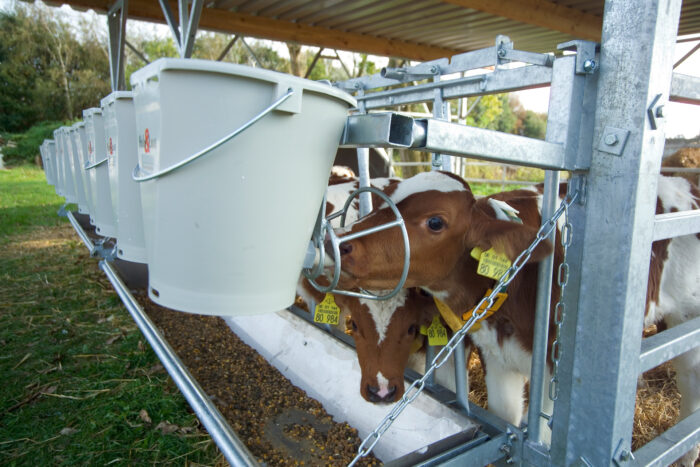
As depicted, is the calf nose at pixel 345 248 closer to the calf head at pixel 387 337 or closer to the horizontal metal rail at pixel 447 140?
the horizontal metal rail at pixel 447 140

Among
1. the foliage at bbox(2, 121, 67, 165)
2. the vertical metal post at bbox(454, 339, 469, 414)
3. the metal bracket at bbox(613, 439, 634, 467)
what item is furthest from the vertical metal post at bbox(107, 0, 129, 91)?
the foliage at bbox(2, 121, 67, 165)

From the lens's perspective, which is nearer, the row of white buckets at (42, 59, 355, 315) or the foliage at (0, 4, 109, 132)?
the row of white buckets at (42, 59, 355, 315)

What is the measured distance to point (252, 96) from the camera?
3.10 feet

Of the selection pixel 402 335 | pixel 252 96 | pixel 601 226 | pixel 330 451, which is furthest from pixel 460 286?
pixel 252 96

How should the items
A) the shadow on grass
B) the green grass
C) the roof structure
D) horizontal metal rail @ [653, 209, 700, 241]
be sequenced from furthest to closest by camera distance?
the green grass < the shadow on grass < the roof structure < horizontal metal rail @ [653, 209, 700, 241]

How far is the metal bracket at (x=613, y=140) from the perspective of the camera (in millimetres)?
1144

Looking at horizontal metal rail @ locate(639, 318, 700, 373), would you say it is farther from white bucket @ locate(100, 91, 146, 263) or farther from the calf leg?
white bucket @ locate(100, 91, 146, 263)

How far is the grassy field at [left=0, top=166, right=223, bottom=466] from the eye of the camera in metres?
2.28

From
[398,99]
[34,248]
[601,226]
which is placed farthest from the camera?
[34,248]

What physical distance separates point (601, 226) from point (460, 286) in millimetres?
814

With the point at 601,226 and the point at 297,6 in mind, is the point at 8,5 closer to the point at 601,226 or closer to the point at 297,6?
the point at 297,6

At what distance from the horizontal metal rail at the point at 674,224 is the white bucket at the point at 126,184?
1554 millimetres

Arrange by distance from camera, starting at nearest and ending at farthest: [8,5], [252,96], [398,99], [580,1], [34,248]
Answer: [252,96], [398,99], [580,1], [34,248], [8,5]

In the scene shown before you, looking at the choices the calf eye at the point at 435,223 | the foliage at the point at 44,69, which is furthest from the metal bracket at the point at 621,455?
the foliage at the point at 44,69
